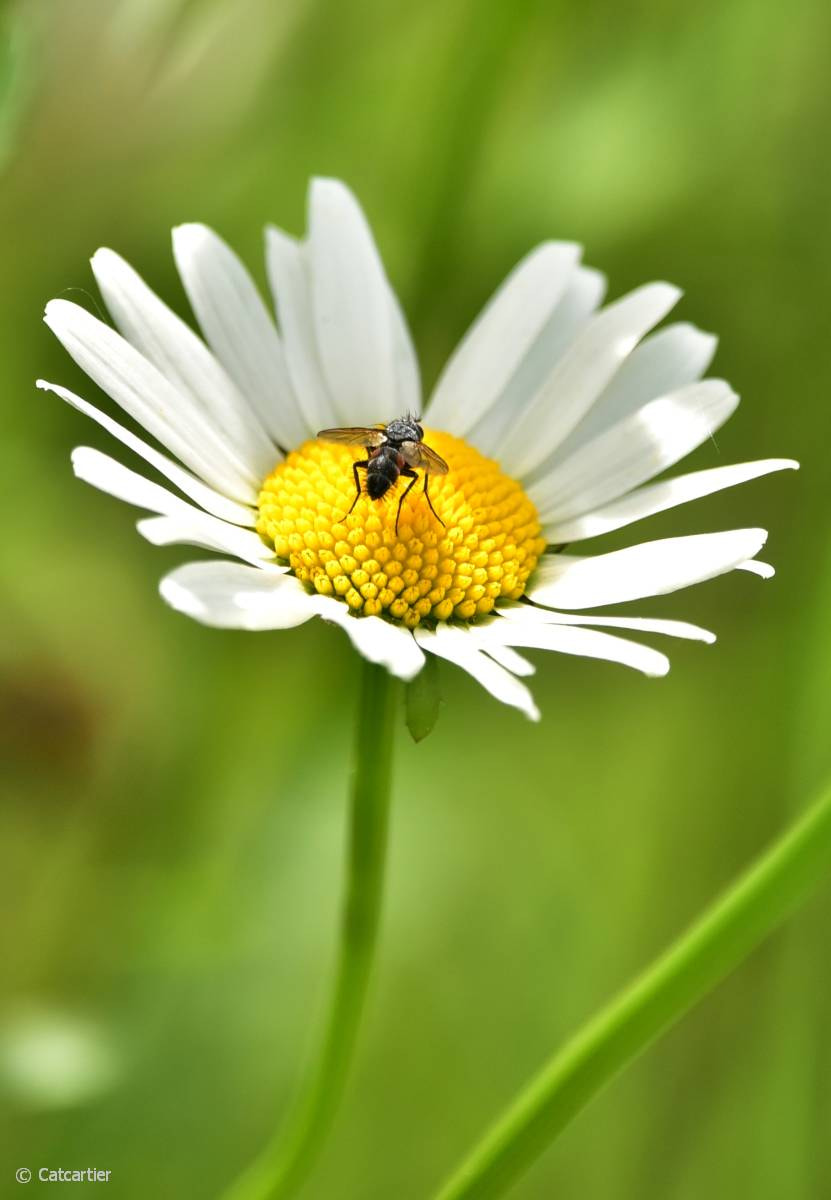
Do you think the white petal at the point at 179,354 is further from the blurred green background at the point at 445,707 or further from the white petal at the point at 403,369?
the blurred green background at the point at 445,707

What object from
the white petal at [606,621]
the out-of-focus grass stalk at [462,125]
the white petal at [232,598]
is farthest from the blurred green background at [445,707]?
the white petal at [232,598]

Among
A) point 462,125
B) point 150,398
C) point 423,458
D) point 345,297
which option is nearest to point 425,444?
point 423,458

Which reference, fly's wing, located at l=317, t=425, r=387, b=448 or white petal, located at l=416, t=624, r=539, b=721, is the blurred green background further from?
white petal, located at l=416, t=624, r=539, b=721

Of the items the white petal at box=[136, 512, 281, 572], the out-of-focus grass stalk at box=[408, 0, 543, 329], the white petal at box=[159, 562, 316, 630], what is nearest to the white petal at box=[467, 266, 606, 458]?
the white petal at box=[136, 512, 281, 572]

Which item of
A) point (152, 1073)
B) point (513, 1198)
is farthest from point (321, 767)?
point (513, 1198)

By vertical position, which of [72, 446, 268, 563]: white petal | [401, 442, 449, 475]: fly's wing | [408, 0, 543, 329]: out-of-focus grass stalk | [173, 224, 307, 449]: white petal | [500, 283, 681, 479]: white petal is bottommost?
[72, 446, 268, 563]: white petal

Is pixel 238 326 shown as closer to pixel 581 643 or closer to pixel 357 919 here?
pixel 581 643
